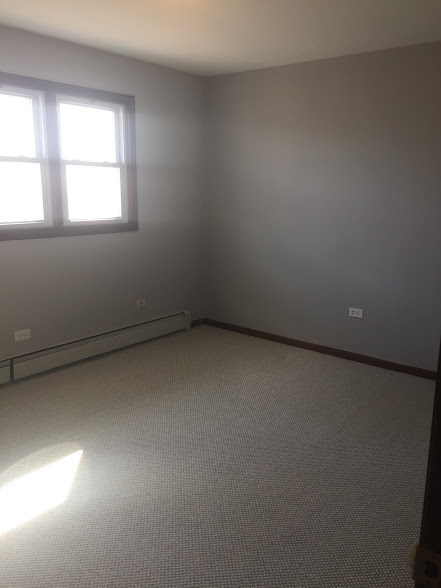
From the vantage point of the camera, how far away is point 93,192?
4121 millimetres

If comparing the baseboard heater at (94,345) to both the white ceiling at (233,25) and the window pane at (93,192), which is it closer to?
the window pane at (93,192)

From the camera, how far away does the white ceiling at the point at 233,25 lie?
275 centimetres

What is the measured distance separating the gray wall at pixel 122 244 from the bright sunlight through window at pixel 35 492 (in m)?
1.39

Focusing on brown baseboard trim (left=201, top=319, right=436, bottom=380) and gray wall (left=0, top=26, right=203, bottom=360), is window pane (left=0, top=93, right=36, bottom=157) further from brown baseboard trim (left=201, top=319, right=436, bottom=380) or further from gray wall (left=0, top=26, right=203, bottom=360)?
brown baseboard trim (left=201, top=319, right=436, bottom=380)

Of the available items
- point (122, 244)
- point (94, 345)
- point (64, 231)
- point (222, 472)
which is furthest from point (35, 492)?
point (122, 244)

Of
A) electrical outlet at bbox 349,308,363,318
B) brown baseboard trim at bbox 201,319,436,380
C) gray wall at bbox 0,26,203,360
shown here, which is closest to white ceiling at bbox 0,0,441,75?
gray wall at bbox 0,26,203,360

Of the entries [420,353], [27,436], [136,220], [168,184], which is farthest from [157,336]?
[420,353]

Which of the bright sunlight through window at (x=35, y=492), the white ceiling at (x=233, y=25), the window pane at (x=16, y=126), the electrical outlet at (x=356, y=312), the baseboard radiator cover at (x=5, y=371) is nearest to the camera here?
the bright sunlight through window at (x=35, y=492)

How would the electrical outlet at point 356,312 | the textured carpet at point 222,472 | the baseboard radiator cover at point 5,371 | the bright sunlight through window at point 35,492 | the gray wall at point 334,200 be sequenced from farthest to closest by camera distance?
the electrical outlet at point 356,312
the gray wall at point 334,200
the baseboard radiator cover at point 5,371
the bright sunlight through window at point 35,492
the textured carpet at point 222,472

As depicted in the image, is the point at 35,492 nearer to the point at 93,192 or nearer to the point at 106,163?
the point at 93,192

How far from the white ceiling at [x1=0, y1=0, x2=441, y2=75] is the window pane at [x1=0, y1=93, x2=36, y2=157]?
1.66ft

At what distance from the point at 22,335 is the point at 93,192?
1354 mm

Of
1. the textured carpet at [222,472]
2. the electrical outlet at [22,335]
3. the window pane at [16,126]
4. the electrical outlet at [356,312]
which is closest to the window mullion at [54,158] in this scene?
the window pane at [16,126]

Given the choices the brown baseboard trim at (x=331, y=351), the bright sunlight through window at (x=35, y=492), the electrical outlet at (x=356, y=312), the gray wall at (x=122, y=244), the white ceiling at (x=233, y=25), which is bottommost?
the bright sunlight through window at (x=35, y=492)
